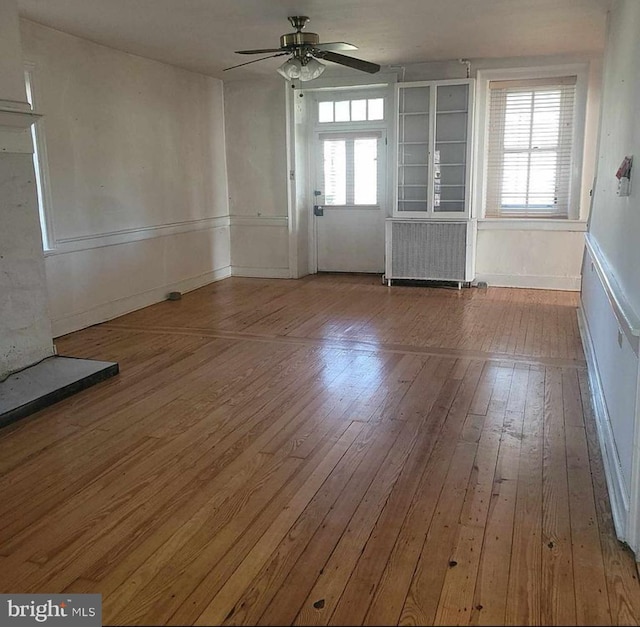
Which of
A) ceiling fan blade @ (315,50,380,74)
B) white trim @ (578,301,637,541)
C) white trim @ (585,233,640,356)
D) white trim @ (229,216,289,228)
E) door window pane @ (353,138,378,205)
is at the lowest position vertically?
white trim @ (578,301,637,541)

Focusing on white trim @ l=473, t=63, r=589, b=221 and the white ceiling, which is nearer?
the white ceiling

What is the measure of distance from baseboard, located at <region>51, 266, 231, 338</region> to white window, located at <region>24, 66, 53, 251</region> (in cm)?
67

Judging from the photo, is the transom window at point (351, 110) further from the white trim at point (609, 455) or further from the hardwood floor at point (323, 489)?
the white trim at point (609, 455)

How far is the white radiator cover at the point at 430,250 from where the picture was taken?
7.04m

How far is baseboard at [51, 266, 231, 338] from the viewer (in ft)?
17.5

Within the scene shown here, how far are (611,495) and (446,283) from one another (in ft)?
16.2

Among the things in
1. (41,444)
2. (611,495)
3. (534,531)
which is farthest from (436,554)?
(41,444)

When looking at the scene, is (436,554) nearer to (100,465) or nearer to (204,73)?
(100,465)

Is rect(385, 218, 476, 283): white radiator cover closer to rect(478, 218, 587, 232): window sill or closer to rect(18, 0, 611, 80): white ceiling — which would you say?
rect(478, 218, 587, 232): window sill

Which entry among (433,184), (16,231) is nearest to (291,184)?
(433,184)

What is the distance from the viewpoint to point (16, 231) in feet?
13.1

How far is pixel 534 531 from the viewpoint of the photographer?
2279 mm

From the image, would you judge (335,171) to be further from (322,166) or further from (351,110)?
(351,110)

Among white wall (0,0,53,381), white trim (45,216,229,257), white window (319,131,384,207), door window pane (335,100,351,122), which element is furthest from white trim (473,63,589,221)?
white wall (0,0,53,381)
